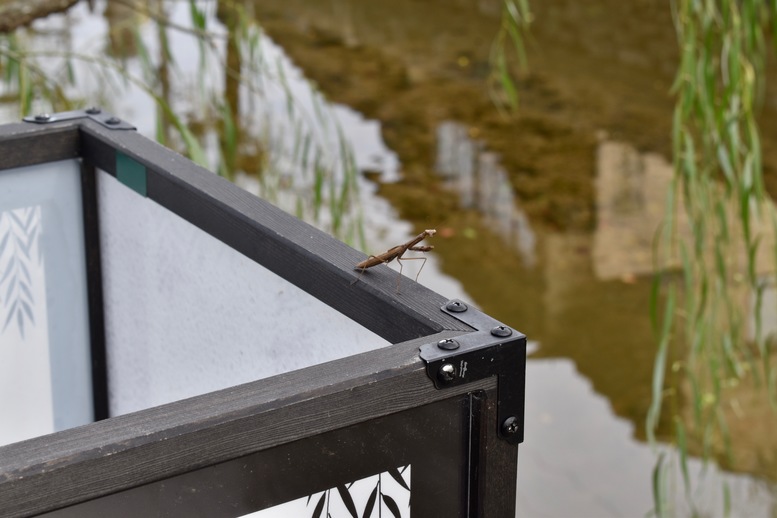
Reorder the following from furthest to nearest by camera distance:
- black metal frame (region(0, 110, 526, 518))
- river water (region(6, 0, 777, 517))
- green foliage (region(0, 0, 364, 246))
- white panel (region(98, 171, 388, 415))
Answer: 1. river water (region(6, 0, 777, 517))
2. green foliage (region(0, 0, 364, 246))
3. white panel (region(98, 171, 388, 415))
4. black metal frame (region(0, 110, 526, 518))

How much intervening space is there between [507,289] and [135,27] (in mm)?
1635

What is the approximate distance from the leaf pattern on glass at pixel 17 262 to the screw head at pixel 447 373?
2.11 ft

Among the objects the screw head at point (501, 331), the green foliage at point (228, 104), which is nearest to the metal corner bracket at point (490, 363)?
the screw head at point (501, 331)

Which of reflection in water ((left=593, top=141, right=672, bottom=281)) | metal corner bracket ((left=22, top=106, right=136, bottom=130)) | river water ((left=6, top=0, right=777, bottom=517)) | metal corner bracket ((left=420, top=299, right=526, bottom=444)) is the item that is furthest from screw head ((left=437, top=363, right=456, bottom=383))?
reflection in water ((left=593, top=141, right=672, bottom=281))

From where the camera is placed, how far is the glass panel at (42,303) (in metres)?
1.20

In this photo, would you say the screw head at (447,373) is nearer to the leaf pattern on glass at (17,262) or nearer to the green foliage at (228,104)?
the leaf pattern on glass at (17,262)

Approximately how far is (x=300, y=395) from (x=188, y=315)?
48 cm

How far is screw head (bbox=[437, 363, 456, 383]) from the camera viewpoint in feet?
2.31

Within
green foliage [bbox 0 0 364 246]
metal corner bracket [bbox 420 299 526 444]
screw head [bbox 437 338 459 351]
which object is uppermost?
screw head [bbox 437 338 459 351]

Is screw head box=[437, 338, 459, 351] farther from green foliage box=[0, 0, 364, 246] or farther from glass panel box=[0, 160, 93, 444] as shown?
green foliage box=[0, 0, 364, 246]

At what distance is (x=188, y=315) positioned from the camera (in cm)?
112

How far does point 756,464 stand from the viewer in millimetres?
2652

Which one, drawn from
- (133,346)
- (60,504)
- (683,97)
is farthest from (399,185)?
(60,504)

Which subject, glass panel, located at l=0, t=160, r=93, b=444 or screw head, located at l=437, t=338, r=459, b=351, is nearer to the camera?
screw head, located at l=437, t=338, r=459, b=351
